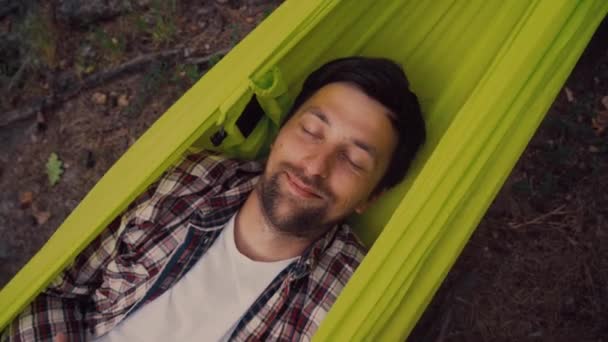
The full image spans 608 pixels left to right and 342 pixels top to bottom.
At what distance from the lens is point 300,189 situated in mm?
1355

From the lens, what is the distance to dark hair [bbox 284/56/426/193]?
1.46m

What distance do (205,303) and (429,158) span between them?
2.36 ft

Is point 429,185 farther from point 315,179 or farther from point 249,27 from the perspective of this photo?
point 249,27

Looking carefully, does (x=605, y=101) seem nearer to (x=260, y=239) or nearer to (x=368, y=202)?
(x=368, y=202)

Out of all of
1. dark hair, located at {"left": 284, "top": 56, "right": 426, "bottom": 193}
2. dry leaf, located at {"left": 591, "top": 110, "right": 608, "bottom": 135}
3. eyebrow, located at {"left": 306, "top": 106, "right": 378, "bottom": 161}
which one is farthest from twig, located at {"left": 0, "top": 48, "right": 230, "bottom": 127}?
dry leaf, located at {"left": 591, "top": 110, "right": 608, "bottom": 135}

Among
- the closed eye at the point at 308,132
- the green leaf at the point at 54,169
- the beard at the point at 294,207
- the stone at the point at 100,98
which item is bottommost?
the green leaf at the point at 54,169

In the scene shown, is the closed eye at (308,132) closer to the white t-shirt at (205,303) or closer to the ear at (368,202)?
the ear at (368,202)

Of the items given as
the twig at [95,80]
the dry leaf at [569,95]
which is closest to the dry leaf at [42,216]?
the twig at [95,80]

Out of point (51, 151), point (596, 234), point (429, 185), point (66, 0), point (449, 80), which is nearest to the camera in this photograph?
point (429, 185)

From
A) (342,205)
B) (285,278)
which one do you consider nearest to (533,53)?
(342,205)

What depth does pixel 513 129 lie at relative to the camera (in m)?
1.31

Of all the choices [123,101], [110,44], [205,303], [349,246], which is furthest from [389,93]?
[110,44]

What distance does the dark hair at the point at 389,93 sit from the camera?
146 cm

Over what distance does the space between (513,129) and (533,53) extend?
0.19 meters
